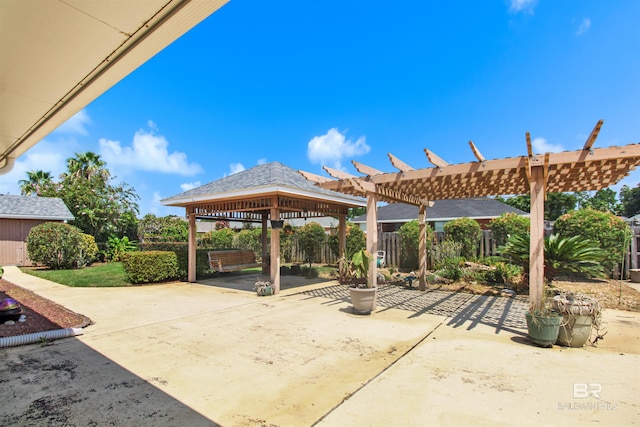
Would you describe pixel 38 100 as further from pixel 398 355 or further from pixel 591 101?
pixel 591 101

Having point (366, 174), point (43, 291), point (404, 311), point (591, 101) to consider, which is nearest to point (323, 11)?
point (366, 174)

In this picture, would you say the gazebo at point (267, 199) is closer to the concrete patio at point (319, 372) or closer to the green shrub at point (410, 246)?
the concrete patio at point (319, 372)

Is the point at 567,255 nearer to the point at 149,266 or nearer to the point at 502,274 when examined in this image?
the point at 502,274

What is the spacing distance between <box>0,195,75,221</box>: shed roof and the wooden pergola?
1648cm

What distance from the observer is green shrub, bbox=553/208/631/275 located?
870 centimetres

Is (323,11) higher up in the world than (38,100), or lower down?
higher up

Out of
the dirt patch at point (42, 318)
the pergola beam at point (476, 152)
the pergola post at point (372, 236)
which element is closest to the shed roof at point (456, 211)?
the pergola post at point (372, 236)

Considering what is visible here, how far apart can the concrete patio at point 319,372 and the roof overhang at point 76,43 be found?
274 centimetres

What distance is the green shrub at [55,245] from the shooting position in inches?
506

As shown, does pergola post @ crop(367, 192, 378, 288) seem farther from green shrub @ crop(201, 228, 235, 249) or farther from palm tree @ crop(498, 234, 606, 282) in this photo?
green shrub @ crop(201, 228, 235, 249)

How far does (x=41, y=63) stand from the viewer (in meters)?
2.23

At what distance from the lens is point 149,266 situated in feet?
32.0

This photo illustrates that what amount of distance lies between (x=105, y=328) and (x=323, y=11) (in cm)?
1007

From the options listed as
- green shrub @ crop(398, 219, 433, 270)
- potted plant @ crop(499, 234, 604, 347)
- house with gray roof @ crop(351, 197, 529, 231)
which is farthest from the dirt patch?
house with gray roof @ crop(351, 197, 529, 231)
